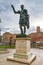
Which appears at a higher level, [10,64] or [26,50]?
[26,50]

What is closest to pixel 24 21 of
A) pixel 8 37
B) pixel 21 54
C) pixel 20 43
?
pixel 20 43

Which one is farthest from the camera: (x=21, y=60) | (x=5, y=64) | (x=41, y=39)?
(x=41, y=39)

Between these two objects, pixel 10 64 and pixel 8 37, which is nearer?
pixel 10 64

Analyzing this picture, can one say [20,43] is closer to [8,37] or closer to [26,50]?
[26,50]

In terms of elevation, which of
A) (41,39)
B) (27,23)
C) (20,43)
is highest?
(27,23)

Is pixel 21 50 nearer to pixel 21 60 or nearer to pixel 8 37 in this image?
pixel 21 60

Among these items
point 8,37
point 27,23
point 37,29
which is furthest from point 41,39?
point 27,23

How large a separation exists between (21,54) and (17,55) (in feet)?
0.86

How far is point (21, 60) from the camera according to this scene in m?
7.04

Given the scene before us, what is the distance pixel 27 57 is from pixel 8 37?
26.5 meters

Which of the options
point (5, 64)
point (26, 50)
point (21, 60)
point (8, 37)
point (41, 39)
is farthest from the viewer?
point (8, 37)

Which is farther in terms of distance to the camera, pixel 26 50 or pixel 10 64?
pixel 26 50

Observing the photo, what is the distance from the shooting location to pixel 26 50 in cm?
753

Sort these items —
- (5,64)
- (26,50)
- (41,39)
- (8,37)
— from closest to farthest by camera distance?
(5,64) → (26,50) → (41,39) → (8,37)
